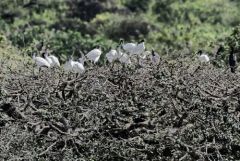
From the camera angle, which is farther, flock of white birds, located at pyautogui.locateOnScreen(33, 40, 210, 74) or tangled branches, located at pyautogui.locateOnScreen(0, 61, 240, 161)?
flock of white birds, located at pyautogui.locateOnScreen(33, 40, 210, 74)

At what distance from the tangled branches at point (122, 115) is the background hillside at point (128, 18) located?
52.9 ft

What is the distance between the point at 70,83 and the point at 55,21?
22871 millimetres

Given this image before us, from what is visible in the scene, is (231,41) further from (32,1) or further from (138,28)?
(32,1)

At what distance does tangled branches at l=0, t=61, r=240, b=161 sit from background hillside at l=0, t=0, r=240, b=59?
16.1 metres

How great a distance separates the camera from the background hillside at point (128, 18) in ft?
83.1

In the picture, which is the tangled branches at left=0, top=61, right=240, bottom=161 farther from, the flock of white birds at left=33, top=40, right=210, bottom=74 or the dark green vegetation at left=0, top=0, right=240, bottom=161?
the flock of white birds at left=33, top=40, right=210, bottom=74

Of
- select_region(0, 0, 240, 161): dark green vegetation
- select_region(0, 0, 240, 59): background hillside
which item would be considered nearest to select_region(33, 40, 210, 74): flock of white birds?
select_region(0, 0, 240, 161): dark green vegetation

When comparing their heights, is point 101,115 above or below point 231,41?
below

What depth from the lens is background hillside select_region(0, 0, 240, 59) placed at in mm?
25344

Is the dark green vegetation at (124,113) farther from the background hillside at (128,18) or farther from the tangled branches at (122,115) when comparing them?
the background hillside at (128,18)

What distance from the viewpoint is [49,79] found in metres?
6.65

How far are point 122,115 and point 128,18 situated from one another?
22.2 metres

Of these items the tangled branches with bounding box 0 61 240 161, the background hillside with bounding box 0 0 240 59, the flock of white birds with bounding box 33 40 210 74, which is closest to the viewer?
the tangled branches with bounding box 0 61 240 161

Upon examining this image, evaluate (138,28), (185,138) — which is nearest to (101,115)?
(185,138)
